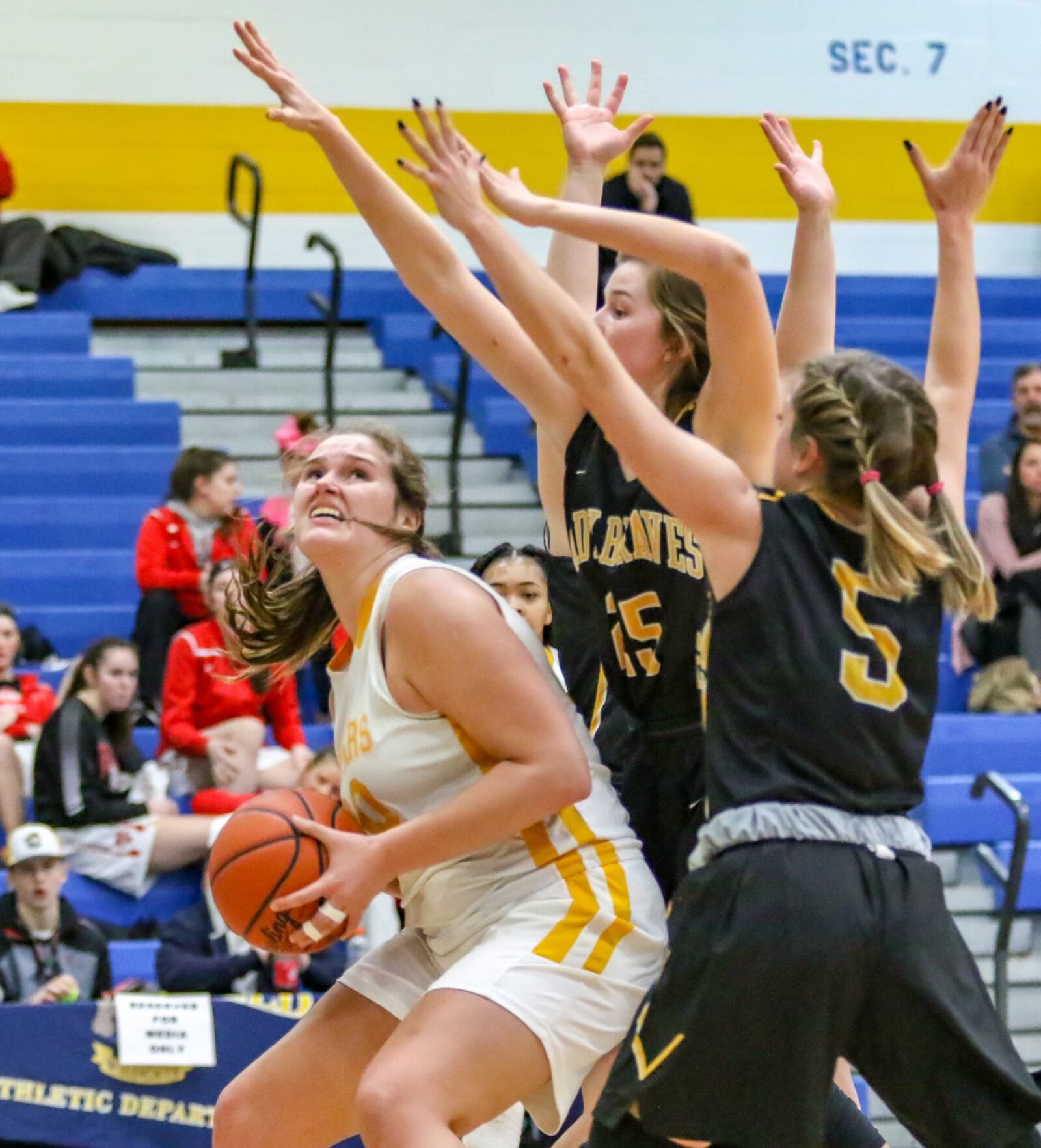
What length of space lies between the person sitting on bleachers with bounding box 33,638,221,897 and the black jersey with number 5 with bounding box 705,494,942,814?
13.9ft

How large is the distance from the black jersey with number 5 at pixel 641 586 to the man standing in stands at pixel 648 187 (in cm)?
637

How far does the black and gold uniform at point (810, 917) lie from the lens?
2770 millimetres

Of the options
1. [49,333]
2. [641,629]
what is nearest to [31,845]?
[641,629]

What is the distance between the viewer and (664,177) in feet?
32.6

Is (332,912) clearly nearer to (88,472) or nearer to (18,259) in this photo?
(88,472)

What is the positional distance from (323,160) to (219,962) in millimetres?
7028

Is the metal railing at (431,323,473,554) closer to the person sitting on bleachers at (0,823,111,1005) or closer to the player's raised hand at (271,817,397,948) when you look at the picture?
the person sitting on bleachers at (0,823,111,1005)

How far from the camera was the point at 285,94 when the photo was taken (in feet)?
11.1

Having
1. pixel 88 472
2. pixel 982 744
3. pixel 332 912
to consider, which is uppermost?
pixel 332 912

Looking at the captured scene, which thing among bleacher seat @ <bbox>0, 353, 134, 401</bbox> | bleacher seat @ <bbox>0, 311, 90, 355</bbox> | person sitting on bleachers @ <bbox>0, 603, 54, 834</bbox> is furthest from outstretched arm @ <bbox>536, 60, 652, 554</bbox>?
bleacher seat @ <bbox>0, 311, 90, 355</bbox>

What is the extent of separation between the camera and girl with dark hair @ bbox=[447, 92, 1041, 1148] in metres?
2.77

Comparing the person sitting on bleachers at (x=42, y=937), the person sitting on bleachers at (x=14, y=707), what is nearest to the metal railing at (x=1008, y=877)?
the person sitting on bleachers at (x=42, y=937)

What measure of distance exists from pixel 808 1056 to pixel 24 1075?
3633mm

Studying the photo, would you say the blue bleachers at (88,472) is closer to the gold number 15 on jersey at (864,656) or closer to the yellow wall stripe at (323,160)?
the yellow wall stripe at (323,160)
